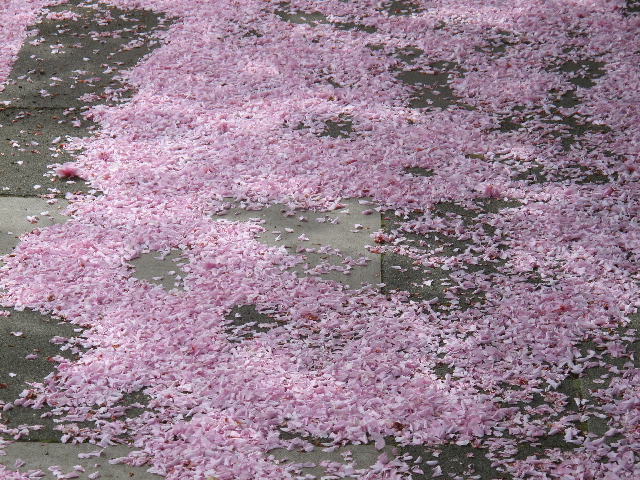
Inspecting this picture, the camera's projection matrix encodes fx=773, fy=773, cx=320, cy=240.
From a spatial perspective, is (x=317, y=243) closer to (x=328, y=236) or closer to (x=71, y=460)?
(x=328, y=236)

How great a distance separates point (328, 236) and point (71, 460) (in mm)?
1481

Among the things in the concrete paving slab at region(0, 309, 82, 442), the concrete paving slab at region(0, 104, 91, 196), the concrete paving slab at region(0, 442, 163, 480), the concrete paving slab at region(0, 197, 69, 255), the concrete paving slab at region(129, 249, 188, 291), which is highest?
the concrete paving slab at region(0, 104, 91, 196)

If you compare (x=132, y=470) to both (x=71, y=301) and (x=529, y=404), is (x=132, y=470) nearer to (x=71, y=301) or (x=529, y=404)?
(x=71, y=301)

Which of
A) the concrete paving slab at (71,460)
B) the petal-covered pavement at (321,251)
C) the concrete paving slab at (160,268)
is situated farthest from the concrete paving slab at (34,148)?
the concrete paving slab at (71,460)

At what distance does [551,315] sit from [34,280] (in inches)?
80.1

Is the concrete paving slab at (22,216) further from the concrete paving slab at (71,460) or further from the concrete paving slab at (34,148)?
the concrete paving slab at (71,460)

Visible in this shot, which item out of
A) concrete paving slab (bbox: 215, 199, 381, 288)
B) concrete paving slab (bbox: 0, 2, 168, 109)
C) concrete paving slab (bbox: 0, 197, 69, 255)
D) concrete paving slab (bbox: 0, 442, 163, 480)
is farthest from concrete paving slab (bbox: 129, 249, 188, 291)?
concrete paving slab (bbox: 0, 2, 168, 109)

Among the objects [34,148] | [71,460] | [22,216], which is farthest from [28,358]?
[34,148]

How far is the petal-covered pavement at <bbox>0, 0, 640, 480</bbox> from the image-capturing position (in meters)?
2.44

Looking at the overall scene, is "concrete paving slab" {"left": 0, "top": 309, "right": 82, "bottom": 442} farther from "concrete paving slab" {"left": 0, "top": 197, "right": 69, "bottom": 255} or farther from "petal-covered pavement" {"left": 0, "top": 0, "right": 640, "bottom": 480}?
"concrete paving slab" {"left": 0, "top": 197, "right": 69, "bottom": 255}

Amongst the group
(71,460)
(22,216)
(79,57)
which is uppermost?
(79,57)

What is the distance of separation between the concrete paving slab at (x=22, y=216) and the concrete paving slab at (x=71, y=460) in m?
1.16

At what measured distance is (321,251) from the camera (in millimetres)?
3307

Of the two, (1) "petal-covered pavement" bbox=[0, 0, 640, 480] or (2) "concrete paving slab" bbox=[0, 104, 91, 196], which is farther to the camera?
(2) "concrete paving slab" bbox=[0, 104, 91, 196]
